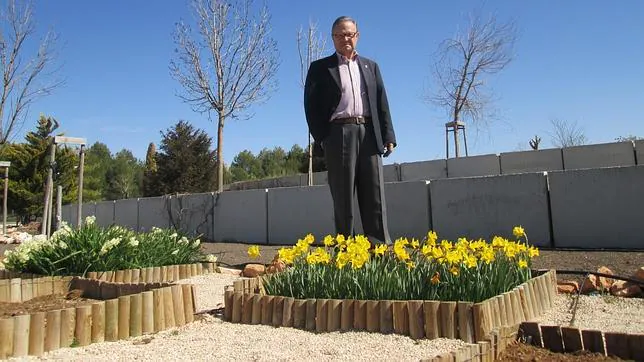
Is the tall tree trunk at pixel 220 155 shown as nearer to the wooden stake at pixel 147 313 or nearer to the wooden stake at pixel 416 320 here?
the wooden stake at pixel 147 313

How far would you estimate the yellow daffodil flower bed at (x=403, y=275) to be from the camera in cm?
316

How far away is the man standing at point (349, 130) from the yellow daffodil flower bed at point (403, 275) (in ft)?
2.29

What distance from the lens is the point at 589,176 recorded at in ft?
24.7

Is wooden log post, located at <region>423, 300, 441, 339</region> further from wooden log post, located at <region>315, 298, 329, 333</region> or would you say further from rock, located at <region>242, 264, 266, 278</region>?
rock, located at <region>242, 264, 266, 278</region>

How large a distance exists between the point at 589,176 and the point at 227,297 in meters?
6.15

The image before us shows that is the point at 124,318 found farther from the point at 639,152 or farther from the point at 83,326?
the point at 639,152

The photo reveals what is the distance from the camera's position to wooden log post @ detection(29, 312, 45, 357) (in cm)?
282

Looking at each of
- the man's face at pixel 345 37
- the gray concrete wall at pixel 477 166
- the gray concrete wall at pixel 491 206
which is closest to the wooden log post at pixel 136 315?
the man's face at pixel 345 37

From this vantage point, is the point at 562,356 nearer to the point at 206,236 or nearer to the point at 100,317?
the point at 100,317

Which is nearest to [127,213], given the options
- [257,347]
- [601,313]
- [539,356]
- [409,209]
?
[409,209]

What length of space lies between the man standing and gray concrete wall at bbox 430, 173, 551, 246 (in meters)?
4.26

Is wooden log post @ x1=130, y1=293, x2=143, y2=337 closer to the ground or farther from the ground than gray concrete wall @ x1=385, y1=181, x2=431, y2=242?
closer to the ground

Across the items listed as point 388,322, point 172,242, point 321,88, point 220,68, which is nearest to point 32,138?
point 220,68

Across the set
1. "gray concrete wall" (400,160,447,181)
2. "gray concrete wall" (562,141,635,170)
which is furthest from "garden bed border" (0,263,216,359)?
"gray concrete wall" (562,141,635,170)
